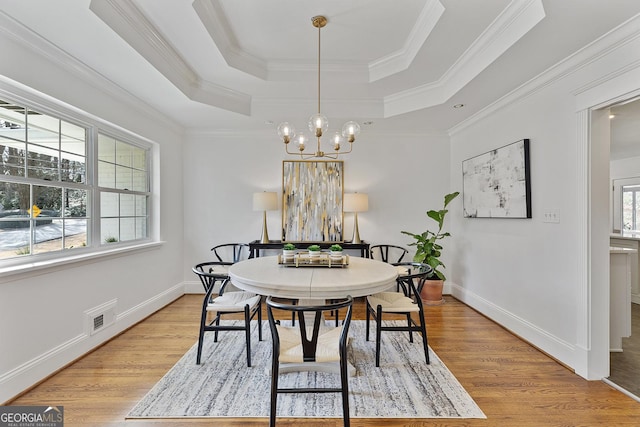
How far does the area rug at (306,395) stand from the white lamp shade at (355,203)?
1.94 metres

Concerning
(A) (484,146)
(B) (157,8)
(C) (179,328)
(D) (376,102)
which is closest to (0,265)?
(C) (179,328)

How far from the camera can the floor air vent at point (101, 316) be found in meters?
2.66

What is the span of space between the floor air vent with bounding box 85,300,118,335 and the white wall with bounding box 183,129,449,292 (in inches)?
60.9

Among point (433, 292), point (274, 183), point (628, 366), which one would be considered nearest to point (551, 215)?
point (628, 366)

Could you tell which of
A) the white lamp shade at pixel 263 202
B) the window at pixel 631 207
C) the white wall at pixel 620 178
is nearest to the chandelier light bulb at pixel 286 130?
the white lamp shade at pixel 263 202

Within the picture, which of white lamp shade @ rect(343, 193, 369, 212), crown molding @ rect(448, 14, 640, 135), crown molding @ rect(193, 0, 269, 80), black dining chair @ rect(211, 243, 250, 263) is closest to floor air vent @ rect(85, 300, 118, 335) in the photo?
black dining chair @ rect(211, 243, 250, 263)

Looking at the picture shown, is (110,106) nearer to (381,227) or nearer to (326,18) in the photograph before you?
(326,18)

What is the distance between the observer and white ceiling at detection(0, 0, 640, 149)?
1980 millimetres

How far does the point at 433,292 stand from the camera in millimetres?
4023

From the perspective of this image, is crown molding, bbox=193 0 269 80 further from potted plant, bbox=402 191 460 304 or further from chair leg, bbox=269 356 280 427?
potted plant, bbox=402 191 460 304

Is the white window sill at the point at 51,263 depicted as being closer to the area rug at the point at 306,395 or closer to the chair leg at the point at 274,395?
the area rug at the point at 306,395

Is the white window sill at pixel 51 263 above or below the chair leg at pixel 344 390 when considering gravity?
above

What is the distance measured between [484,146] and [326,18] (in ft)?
7.90

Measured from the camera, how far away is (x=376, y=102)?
3756 mm
